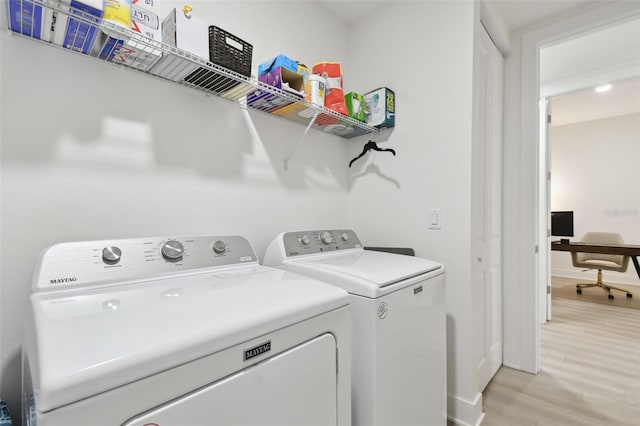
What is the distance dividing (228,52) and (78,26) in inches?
18.5

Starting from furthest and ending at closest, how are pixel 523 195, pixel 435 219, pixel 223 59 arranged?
pixel 523 195
pixel 435 219
pixel 223 59

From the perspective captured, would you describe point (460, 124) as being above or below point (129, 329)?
above

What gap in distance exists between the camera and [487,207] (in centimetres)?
200

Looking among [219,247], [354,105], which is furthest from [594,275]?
[219,247]

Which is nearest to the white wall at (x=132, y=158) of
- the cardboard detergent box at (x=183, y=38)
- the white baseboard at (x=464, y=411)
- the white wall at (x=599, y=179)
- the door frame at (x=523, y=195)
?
the cardboard detergent box at (x=183, y=38)

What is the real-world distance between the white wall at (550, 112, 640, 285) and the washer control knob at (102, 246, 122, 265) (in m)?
6.56

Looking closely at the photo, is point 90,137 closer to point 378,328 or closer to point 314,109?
point 314,109

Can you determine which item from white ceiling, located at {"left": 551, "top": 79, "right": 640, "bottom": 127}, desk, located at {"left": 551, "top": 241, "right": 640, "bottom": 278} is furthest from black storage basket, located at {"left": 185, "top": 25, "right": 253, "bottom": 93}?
desk, located at {"left": 551, "top": 241, "right": 640, "bottom": 278}

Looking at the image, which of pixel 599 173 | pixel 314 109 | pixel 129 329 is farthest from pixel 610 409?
pixel 599 173

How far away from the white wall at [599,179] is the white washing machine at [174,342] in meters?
6.08

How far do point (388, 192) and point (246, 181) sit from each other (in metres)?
0.90

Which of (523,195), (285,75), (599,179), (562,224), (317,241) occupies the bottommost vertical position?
(562,224)

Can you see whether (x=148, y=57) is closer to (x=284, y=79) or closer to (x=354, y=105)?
(x=284, y=79)

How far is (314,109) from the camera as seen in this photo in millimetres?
1590
